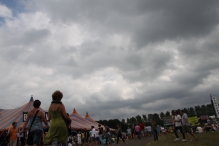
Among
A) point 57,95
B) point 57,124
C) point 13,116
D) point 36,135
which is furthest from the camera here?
point 13,116

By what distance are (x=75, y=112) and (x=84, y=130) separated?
752cm

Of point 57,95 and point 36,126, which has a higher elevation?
point 57,95

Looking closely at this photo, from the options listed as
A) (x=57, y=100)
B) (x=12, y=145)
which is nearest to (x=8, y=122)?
(x=12, y=145)

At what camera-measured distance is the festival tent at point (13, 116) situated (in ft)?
69.7

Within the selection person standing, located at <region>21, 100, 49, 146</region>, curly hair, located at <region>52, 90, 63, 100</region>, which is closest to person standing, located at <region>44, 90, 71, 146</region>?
curly hair, located at <region>52, 90, 63, 100</region>

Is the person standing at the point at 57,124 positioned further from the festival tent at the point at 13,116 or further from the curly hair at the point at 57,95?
the festival tent at the point at 13,116

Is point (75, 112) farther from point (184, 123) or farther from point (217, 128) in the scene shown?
point (184, 123)

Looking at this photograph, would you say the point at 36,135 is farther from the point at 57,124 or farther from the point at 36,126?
the point at 57,124

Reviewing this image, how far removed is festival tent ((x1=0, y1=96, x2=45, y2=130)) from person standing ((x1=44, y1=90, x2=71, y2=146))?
728 inches

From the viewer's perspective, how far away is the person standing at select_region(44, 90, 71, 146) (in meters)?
4.23

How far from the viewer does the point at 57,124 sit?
430 centimetres

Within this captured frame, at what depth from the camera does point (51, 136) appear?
166 inches

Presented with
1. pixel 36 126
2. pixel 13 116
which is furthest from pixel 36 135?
pixel 13 116

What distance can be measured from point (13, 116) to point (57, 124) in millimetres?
20934
